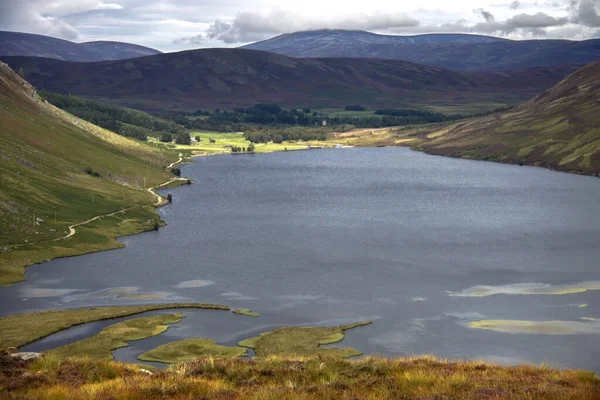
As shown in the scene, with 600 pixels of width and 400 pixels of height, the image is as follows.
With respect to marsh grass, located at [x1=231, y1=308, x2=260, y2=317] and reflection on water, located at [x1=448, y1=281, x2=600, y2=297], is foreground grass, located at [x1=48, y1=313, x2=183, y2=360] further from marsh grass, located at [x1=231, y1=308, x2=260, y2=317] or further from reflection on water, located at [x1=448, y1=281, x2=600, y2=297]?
reflection on water, located at [x1=448, y1=281, x2=600, y2=297]

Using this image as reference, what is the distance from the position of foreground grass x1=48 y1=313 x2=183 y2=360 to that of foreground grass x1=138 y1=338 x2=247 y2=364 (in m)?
4.42

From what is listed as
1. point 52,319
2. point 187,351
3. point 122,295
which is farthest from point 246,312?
point 52,319

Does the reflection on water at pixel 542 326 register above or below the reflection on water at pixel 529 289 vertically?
below

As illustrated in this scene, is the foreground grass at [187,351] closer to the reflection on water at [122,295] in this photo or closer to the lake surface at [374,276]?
the lake surface at [374,276]

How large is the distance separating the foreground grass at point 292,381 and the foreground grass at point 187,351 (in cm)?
3721

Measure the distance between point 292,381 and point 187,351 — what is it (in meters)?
45.4

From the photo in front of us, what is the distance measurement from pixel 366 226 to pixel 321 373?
386ft

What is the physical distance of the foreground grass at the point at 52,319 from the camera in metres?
80.8

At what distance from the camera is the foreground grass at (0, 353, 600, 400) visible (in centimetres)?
2875

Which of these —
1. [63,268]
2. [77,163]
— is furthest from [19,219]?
[77,163]

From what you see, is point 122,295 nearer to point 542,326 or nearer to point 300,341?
point 300,341

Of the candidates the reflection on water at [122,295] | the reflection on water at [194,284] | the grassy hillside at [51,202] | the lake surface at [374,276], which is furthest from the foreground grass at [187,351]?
the grassy hillside at [51,202]

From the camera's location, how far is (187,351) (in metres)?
76.9

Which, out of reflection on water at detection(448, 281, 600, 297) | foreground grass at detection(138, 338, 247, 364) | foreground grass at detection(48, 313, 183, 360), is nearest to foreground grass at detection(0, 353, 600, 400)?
foreground grass at detection(138, 338, 247, 364)
